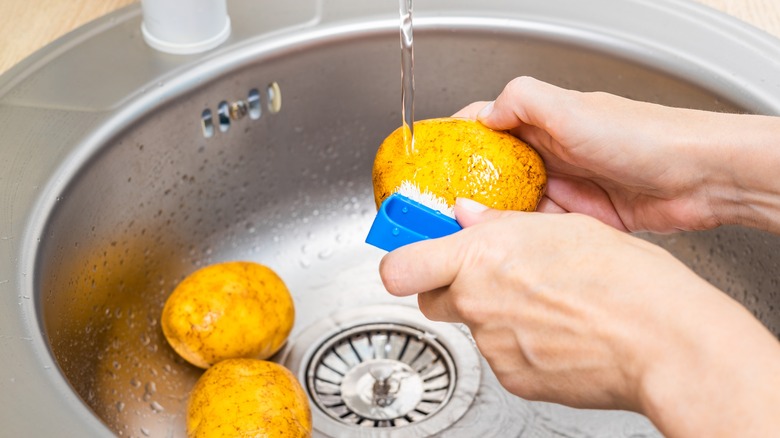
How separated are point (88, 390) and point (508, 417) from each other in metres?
0.50

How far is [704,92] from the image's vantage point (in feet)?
3.51

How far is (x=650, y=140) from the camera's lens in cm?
84

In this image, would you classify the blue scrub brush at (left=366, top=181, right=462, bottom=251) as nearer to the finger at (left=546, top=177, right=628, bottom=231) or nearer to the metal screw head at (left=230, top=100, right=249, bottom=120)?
the finger at (left=546, top=177, right=628, bottom=231)

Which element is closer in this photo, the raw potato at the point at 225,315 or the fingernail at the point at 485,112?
the fingernail at the point at 485,112

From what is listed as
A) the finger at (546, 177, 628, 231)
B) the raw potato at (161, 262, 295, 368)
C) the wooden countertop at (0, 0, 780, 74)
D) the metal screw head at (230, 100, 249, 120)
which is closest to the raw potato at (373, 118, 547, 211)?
the finger at (546, 177, 628, 231)

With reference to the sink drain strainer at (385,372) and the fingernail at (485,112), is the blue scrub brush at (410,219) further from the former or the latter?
the sink drain strainer at (385,372)

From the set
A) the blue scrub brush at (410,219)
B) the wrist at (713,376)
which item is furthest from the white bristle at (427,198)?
the wrist at (713,376)

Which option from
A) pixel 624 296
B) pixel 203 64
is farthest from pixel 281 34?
pixel 624 296

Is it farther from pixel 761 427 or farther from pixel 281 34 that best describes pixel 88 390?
pixel 761 427

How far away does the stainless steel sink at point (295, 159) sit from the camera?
3.15 ft

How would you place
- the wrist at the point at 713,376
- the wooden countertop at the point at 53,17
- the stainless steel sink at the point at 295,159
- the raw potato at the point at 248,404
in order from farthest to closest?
the wooden countertop at the point at 53,17 → the stainless steel sink at the point at 295,159 → the raw potato at the point at 248,404 → the wrist at the point at 713,376

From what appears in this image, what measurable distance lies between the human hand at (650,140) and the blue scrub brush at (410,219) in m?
0.14

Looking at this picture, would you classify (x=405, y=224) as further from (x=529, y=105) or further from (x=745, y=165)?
(x=745, y=165)

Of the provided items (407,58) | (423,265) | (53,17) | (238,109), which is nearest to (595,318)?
(423,265)
